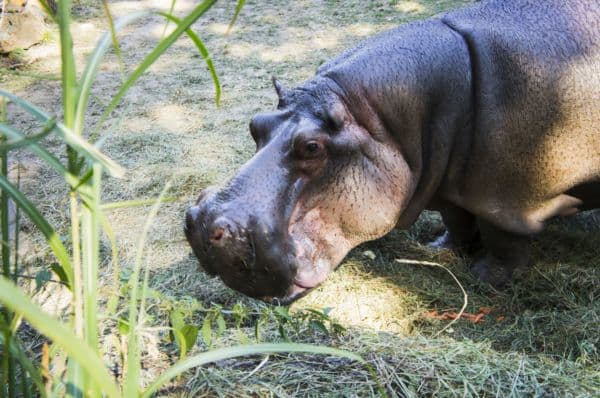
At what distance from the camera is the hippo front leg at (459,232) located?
313 cm

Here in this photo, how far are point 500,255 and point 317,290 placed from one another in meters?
0.88

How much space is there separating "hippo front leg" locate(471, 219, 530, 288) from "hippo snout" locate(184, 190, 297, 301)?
1.11 meters

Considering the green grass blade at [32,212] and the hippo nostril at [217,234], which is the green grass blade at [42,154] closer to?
the green grass blade at [32,212]

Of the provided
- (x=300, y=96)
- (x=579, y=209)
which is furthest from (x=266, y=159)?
(x=579, y=209)

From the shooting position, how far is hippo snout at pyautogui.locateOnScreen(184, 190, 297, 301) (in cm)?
211

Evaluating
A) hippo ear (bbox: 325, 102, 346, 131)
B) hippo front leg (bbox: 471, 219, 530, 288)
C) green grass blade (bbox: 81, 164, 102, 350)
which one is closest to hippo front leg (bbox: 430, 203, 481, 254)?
hippo front leg (bbox: 471, 219, 530, 288)

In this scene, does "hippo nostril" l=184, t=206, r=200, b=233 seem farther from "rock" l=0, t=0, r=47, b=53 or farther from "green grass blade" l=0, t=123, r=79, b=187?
"rock" l=0, t=0, r=47, b=53

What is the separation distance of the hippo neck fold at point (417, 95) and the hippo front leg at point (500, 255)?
1.46ft

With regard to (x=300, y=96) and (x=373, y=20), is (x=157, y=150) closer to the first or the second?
(x=300, y=96)

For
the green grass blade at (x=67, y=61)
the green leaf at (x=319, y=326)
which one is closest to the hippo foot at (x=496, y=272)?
the green leaf at (x=319, y=326)

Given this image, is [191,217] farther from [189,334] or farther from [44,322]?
[44,322]

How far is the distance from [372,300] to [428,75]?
1.05 m

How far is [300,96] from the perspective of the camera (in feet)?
8.14

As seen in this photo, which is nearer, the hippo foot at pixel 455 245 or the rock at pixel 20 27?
the hippo foot at pixel 455 245
